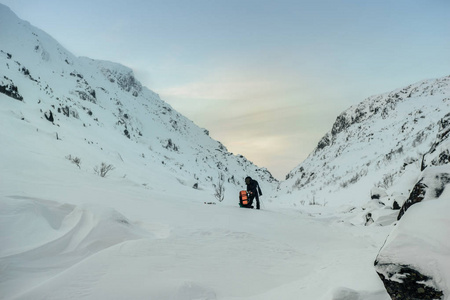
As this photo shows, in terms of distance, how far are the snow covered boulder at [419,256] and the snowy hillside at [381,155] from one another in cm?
583

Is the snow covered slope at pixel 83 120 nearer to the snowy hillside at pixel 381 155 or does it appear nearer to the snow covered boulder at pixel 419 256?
the snow covered boulder at pixel 419 256

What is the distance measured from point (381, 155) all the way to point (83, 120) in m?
29.0

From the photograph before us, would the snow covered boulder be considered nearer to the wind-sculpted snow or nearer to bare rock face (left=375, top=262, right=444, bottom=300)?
bare rock face (left=375, top=262, right=444, bottom=300)

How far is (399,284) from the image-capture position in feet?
6.59

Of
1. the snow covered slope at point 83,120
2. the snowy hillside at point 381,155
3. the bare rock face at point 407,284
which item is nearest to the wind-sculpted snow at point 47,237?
the bare rock face at point 407,284

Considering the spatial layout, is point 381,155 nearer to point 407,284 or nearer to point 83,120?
point 407,284

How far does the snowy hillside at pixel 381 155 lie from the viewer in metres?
13.0

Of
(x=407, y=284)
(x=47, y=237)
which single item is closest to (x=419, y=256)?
(x=407, y=284)

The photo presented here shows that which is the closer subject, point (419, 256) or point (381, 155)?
point (419, 256)

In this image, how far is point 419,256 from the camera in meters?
2.01

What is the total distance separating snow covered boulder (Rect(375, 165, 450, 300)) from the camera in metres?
1.88

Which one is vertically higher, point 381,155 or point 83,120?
point 83,120

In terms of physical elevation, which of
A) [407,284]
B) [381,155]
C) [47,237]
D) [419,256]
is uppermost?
[381,155]

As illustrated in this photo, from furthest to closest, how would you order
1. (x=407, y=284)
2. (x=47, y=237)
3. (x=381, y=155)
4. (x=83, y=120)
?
(x=83, y=120) → (x=381, y=155) → (x=47, y=237) → (x=407, y=284)
